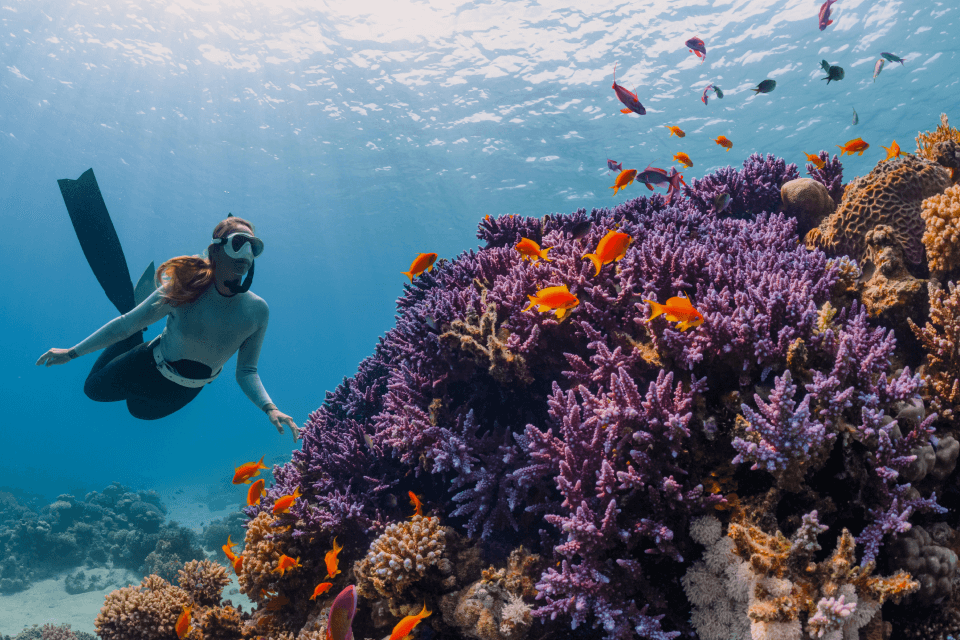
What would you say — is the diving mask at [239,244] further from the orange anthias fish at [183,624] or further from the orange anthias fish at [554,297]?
the orange anthias fish at [183,624]

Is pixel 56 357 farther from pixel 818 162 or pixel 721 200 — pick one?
pixel 818 162

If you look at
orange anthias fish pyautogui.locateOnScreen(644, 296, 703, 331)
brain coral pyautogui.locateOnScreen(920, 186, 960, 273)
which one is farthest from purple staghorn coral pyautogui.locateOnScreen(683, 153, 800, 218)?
orange anthias fish pyautogui.locateOnScreen(644, 296, 703, 331)

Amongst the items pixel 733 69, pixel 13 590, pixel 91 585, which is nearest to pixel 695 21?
pixel 733 69

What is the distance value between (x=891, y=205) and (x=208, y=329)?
6914 millimetres

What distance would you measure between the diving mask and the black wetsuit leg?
1.61 m

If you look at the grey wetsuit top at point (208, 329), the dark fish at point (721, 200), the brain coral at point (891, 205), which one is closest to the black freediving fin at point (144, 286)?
the grey wetsuit top at point (208, 329)

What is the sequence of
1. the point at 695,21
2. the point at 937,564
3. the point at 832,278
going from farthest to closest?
the point at 695,21 → the point at 832,278 → the point at 937,564

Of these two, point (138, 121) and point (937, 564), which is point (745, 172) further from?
point (138, 121)

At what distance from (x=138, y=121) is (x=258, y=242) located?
3721 cm

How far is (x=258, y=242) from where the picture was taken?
423cm

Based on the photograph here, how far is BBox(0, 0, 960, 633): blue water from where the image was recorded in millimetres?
19109

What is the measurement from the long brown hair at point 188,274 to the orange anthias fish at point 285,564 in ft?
8.75

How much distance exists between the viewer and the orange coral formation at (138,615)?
386 centimetres

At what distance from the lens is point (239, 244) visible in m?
4.13
